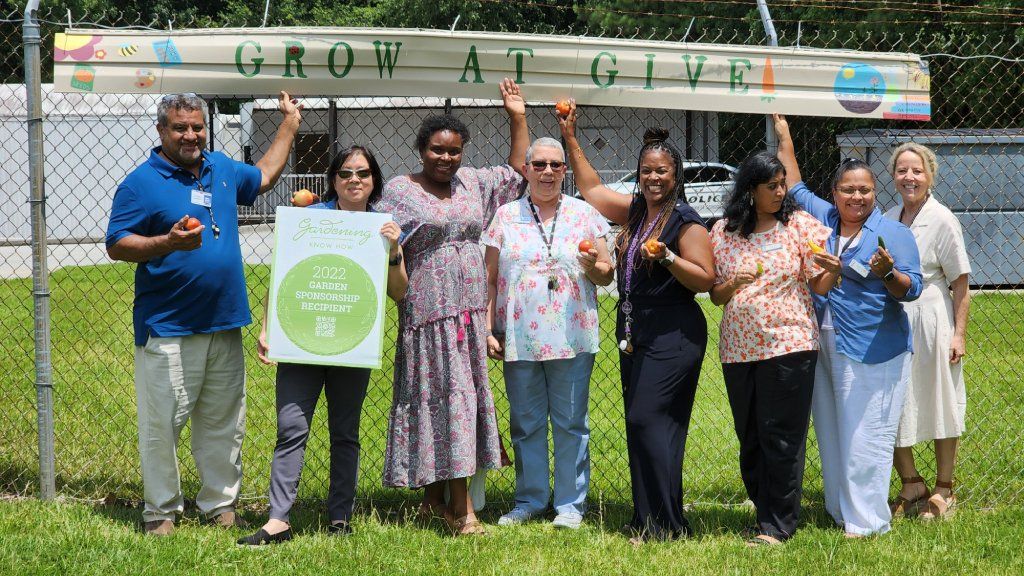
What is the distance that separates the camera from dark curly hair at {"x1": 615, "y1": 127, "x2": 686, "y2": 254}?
4.70 m

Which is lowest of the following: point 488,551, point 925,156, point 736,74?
point 488,551

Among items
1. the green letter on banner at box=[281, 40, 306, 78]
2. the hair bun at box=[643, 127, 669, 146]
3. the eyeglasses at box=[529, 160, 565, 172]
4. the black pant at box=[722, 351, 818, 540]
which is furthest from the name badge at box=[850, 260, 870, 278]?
the green letter on banner at box=[281, 40, 306, 78]

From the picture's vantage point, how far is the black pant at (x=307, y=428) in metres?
4.60

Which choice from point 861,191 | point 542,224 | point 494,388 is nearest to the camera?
point 861,191

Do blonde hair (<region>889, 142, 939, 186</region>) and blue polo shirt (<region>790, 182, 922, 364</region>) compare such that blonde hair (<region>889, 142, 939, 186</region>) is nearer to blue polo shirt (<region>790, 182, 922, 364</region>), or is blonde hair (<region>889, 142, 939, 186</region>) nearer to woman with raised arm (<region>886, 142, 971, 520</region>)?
woman with raised arm (<region>886, 142, 971, 520</region>)

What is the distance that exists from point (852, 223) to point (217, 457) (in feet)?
11.0

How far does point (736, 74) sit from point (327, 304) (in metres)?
2.47

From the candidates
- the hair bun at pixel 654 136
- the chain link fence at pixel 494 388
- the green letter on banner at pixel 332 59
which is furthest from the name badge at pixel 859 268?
the green letter on banner at pixel 332 59

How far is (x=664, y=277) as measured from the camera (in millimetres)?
4656

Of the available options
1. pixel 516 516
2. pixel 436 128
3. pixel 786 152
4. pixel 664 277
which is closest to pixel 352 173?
pixel 436 128

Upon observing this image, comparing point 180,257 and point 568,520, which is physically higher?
point 180,257

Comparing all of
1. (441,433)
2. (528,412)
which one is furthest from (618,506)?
(441,433)

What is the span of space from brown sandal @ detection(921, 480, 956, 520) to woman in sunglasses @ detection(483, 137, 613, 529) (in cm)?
178

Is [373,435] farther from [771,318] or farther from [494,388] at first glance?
[771,318]
